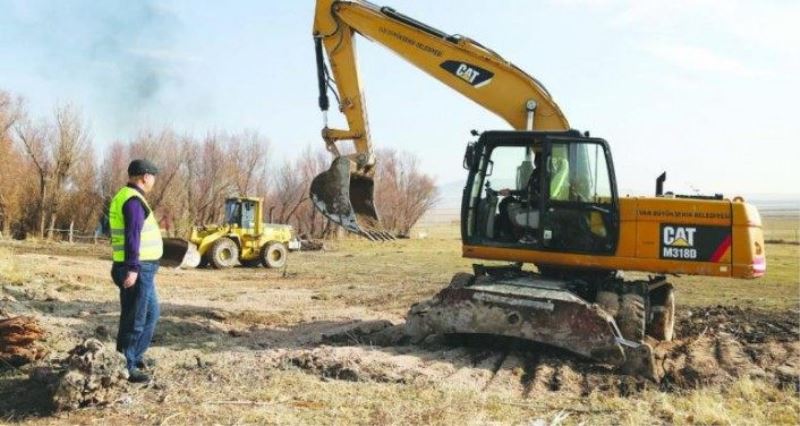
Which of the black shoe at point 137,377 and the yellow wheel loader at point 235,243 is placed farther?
the yellow wheel loader at point 235,243

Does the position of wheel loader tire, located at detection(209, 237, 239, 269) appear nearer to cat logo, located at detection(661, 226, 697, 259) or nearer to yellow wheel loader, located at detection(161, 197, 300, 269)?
yellow wheel loader, located at detection(161, 197, 300, 269)

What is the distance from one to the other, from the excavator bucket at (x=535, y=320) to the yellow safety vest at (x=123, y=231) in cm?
310

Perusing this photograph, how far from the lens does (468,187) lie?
838 centimetres

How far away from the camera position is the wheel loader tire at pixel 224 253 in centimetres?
1970

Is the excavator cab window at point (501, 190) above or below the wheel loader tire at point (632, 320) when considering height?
above

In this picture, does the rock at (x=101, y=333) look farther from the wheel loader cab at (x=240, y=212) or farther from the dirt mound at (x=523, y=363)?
the wheel loader cab at (x=240, y=212)

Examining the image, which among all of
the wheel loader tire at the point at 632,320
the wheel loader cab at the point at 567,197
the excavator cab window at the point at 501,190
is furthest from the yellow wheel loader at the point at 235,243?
the wheel loader tire at the point at 632,320

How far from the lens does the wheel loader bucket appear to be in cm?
1894

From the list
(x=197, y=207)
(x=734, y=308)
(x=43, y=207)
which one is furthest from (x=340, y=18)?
(x=197, y=207)

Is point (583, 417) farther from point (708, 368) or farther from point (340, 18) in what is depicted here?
point (340, 18)

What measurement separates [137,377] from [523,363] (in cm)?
367

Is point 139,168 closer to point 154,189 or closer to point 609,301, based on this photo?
point 609,301

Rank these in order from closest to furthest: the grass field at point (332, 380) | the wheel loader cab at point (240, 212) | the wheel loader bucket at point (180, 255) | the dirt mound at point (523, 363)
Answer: the grass field at point (332, 380) → the dirt mound at point (523, 363) → the wheel loader bucket at point (180, 255) → the wheel loader cab at point (240, 212)

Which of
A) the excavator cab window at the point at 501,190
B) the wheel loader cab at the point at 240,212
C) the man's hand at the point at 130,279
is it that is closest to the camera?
the man's hand at the point at 130,279
